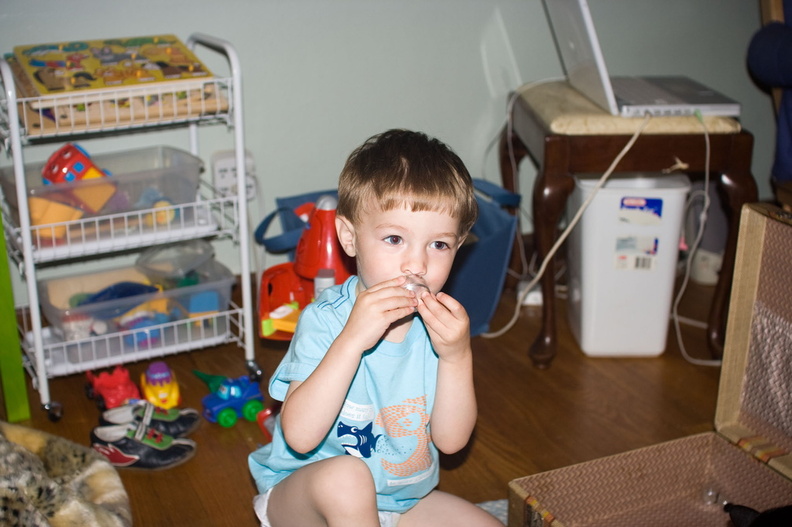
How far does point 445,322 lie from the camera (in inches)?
39.2

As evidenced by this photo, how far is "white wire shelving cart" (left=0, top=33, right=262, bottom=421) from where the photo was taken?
4.85 ft

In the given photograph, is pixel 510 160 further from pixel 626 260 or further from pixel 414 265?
pixel 414 265

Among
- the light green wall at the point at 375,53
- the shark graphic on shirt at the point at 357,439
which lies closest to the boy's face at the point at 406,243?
the shark graphic on shirt at the point at 357,439

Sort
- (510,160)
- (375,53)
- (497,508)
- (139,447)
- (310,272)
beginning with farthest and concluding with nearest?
(510,160), (375,53), (310,272), (139,447), (497,508)

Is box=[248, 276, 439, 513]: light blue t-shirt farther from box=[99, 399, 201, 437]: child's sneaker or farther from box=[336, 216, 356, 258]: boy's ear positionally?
box=[99, 399, 201, 437]: child's sneaker

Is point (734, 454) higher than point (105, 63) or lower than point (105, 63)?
lower

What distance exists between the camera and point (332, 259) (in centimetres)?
169

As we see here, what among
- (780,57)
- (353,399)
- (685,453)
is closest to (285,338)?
(353,399)

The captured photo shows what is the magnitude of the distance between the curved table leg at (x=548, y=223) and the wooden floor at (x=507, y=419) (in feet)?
0.15

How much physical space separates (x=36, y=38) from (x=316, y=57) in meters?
0.62

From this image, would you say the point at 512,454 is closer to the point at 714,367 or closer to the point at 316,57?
the point at 714,367

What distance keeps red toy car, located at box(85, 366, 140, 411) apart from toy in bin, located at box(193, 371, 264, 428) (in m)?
0.15

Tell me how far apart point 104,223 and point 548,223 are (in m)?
0.90

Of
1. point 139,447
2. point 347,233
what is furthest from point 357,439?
point 139,447
